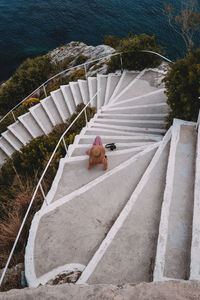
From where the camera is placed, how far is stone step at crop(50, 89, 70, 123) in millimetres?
10075

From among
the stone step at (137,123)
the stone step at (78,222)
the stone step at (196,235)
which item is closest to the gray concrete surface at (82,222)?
the stone step at (78,222)

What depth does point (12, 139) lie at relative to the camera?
9906 mm

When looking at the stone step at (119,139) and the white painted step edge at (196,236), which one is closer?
the white painted step edge at (196,236)

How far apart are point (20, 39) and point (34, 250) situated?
95.2ft

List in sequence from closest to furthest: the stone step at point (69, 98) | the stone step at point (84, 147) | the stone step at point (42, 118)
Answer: the stone step at point (84, 147), the stone step at point (42, 118), the stone step at point (69, 98)

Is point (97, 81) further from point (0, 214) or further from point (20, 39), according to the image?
point (20, 39)

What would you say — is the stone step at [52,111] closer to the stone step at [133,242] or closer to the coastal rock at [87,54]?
the coastal rock at [87,54]

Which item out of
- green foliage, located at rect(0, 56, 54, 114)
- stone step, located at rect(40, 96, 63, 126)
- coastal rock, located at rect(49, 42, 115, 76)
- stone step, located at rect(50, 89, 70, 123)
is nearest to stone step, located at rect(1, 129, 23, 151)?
stone step, located at rect(40, 96, 63, 126)

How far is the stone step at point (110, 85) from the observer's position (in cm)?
1011

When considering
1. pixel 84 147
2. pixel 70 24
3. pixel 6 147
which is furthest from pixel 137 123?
pixel 70 24

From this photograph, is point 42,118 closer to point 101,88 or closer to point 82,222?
point 101,88

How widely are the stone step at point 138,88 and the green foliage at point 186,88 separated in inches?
115

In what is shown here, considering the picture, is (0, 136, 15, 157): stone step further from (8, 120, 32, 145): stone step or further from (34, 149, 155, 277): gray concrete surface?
→ (34, 149, 155, 277): gray concrete surface

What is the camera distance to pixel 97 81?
11250mm
